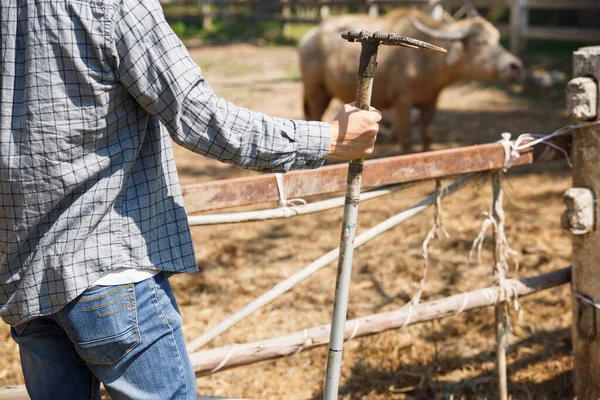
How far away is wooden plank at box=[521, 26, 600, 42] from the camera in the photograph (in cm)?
959

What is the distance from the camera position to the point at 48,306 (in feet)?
4.70

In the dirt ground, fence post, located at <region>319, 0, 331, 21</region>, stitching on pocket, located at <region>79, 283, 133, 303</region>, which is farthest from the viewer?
fence post, located at <region>319, 0, 331, 21</region>

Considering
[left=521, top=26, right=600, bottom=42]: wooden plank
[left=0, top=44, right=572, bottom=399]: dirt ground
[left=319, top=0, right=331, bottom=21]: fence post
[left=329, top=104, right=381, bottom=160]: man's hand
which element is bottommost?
[left=0, top=44, right=572, bottom=399]: dirt ground

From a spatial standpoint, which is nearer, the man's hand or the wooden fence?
the man's hand

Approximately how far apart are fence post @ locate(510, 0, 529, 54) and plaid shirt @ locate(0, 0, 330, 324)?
10.1 meters

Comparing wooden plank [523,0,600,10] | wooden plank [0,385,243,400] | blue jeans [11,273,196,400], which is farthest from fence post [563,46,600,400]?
wooden plank [523,0,600,10]

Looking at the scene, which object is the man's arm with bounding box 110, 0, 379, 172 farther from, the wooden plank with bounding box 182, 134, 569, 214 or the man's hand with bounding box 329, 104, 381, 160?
the wooden plank with bounding box 182, 134, 569, 214

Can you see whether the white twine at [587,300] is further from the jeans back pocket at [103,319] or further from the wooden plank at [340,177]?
the jeans back pocket at [103,319]

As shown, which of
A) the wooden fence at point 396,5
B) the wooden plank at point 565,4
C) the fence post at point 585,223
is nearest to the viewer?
the fence post at point 585,223

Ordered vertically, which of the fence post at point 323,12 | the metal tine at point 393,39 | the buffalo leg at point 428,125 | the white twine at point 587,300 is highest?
the metal tine at point 393,39

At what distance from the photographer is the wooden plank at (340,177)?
7.34 ft

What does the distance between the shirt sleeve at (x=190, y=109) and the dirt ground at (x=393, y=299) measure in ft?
4.20

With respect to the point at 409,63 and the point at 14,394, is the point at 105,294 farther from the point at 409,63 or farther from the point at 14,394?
the point at 409,63

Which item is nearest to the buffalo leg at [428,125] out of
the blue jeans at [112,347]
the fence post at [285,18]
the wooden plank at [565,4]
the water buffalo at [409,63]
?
the water buffalo at [409,63]
